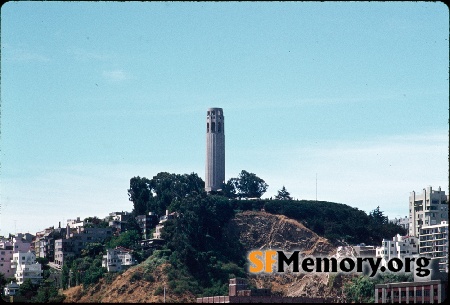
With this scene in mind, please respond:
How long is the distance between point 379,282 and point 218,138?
34332mm

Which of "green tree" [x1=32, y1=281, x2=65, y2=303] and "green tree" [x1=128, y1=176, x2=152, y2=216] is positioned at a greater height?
"green tree" [x1=128, y1=176, x2=152, y2=216]

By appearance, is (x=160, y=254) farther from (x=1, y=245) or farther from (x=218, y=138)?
(x=1, y=245)

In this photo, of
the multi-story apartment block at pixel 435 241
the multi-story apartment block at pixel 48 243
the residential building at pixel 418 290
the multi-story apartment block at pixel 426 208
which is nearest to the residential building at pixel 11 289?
the multi-story apartment block at pixel 48 243

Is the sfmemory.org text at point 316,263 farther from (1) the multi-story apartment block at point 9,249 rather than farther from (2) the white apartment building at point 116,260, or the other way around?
(1) the multi-story apartment block at point 9,249

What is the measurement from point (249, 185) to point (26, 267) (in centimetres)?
2818

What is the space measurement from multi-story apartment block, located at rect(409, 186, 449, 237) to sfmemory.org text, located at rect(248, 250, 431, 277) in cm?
Result: 1774

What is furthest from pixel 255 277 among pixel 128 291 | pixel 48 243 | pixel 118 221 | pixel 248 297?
pixel 48 243

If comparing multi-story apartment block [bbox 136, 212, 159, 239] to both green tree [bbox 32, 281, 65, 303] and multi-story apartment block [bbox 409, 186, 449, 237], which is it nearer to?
green tree [bbox 32, 281, 65, 303]

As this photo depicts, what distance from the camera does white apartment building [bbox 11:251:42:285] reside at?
425 ft

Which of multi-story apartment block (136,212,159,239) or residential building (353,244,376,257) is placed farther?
multi-story apartment block (136,212,159,239)

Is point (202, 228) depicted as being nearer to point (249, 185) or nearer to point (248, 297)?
point (249, 185)

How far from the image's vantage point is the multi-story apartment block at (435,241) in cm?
12419

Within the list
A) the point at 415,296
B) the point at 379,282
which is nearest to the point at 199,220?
the point at 379,282

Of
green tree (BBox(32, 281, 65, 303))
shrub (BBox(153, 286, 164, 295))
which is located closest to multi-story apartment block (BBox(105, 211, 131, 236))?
green tree (BBox(32, 281, 65, 303))
